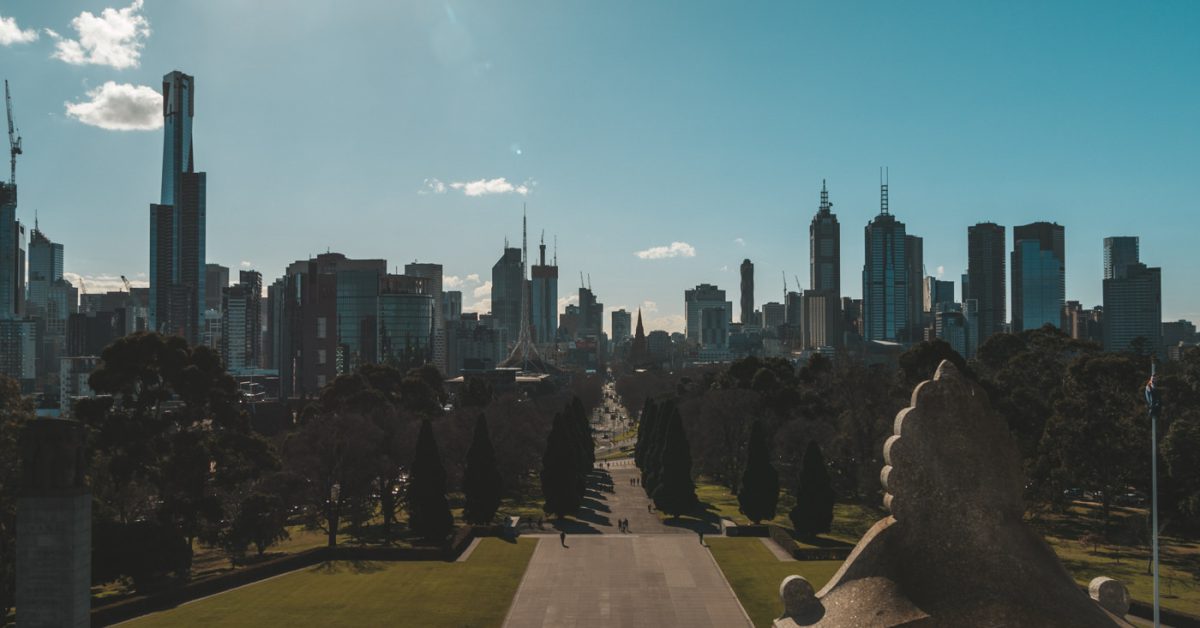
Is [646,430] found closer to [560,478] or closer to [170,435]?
[560,478]

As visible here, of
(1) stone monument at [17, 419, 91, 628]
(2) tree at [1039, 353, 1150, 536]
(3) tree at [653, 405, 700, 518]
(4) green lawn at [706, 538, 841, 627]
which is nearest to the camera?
(1) stone monument at [17, 419, 91, 628]

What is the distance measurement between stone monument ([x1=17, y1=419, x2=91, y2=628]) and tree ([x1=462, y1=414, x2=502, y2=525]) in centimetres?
3034

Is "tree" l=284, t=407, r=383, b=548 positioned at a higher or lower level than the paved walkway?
higher

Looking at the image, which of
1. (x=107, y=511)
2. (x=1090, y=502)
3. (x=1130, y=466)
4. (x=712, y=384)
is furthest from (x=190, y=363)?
(x=712, y=384)

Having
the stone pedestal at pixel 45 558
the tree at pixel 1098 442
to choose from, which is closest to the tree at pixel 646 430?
the tree at pixel 1098 442

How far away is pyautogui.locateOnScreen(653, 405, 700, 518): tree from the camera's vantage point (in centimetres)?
5738

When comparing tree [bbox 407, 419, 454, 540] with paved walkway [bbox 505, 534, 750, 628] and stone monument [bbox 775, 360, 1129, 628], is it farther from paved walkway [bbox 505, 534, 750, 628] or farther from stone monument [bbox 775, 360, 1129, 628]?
stone monument [bbox 775, 360, 1129, 628]

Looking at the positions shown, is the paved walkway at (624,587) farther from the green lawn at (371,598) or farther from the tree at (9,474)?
the tree at (9,474)

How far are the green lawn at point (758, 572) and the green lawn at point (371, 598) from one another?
9.61m

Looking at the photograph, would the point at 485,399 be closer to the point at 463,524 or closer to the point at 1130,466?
the point at 463,524

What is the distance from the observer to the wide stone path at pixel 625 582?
32.5 m

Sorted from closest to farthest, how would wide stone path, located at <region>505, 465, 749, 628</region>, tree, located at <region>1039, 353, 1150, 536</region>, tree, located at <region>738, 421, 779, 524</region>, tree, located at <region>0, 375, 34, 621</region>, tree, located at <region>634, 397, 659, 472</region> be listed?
tree, located at <region>0, 375, 34, 621</region>
wide stone path, located at <region>505, 465, 749, 628</region>
tree, located at <region>1039, 353, 1150, 536</region>
tree, located at <region>738, 421, 779, 524</region>
tree, located at <region>634, 397, 659, 472</region>

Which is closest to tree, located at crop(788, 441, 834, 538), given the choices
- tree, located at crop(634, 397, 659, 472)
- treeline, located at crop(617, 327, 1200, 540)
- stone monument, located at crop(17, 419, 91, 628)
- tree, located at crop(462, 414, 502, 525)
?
treeline, located at crop(617, 327, 1200, 540)

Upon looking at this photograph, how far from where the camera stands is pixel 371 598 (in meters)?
35.1
